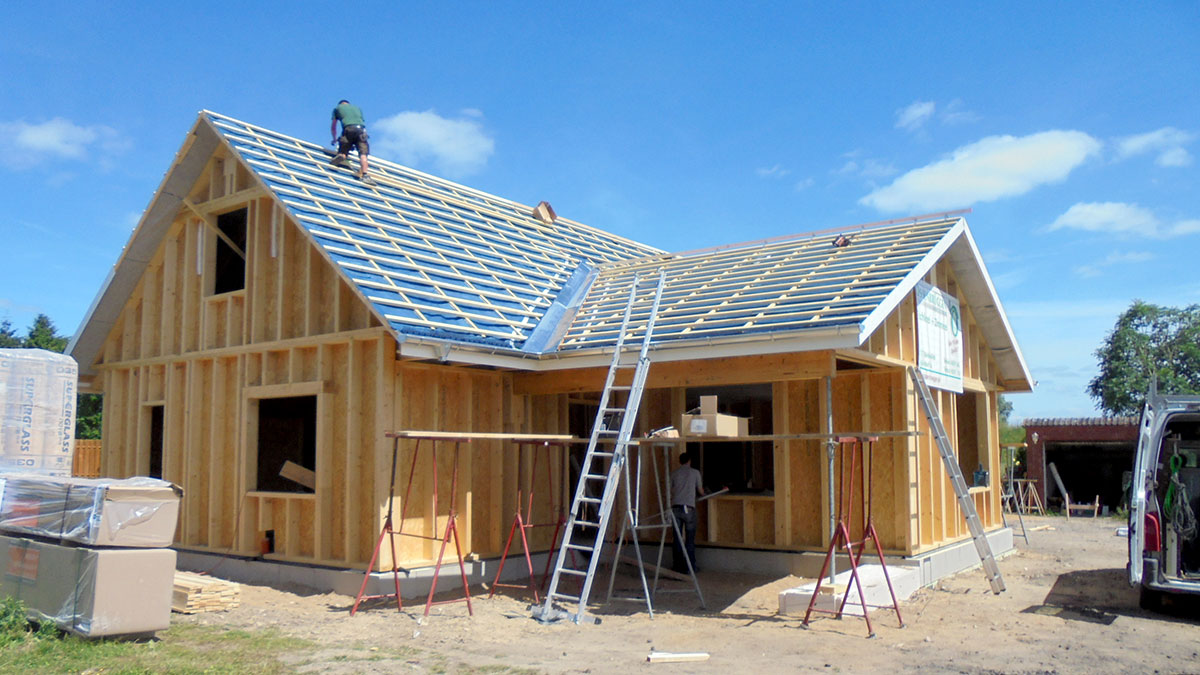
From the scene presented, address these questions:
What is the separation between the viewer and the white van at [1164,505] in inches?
366

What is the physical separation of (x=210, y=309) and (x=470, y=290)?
13.0 ft

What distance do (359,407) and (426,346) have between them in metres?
1.42

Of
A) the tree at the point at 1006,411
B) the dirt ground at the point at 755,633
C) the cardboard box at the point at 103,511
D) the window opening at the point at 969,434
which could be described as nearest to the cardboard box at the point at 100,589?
the cardboard box at the point at 103,511

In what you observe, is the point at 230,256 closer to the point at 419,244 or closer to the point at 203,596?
the point at 419,244

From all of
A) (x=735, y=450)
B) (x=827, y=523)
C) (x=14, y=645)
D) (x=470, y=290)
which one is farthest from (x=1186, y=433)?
(x=14, y=645)

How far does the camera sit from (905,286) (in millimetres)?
10430

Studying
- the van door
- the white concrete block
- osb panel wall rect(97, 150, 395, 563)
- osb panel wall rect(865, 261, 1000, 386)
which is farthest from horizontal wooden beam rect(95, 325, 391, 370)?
the van door

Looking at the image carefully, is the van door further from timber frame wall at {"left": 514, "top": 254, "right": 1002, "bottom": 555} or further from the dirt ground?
timber frame wall at {"left": 514, "top": 254, "right": 1002, "bottom": 555}

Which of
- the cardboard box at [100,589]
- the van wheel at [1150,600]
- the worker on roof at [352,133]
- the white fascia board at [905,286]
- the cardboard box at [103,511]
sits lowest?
the van wheel at [1150,600]

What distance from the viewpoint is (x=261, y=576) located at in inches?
455

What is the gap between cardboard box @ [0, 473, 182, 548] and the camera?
8.01 meters

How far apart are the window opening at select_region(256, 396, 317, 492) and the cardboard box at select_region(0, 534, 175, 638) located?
246 inches

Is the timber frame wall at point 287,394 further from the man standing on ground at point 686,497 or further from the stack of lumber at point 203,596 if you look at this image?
the man standing on ground at point 686,497

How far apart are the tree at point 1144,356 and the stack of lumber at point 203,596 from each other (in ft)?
128
